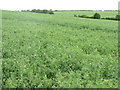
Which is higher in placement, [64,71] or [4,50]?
[4,50]

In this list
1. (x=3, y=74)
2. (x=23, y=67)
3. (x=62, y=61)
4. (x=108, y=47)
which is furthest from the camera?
(x=108, y=47)

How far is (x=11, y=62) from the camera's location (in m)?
8.68

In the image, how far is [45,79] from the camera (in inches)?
278

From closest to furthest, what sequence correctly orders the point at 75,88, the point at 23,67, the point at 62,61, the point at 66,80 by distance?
the point at 75,88 < the point at 66,80 < the point at 23,67 < the point at 62,61

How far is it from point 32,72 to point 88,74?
257 centimetres

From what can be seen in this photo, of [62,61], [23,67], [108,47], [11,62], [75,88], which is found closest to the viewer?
[75,88]

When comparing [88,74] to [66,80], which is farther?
[88,74]

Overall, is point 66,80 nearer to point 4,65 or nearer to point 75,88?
point 75,88

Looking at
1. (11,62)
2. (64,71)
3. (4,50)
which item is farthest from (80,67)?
(4,50)

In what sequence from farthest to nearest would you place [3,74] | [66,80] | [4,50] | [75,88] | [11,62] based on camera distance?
[4,50], [11,62], [3,74], [66,80], [75,88]

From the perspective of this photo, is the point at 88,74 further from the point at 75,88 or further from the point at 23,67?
the point at 23,67

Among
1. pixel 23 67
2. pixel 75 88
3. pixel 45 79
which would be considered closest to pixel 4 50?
pixel 23 67

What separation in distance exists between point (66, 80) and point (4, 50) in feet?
17.2

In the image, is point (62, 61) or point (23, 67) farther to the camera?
point (62, 61)
